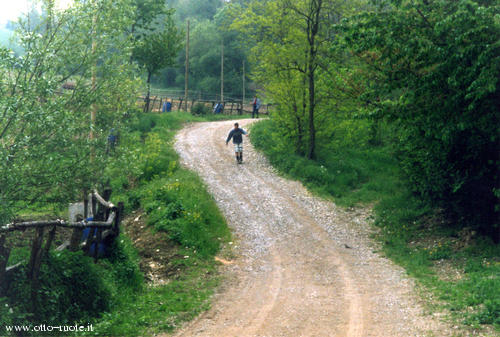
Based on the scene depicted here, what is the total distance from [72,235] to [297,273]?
5188 millimetres

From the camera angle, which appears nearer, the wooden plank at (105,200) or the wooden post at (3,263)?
the wooden post at (3,263)

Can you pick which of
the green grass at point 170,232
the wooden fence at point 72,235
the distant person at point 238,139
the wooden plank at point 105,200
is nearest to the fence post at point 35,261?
the wooden fence at point 72,235

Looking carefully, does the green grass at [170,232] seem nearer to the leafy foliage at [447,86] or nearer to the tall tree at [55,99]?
the tall tree at [55,99]

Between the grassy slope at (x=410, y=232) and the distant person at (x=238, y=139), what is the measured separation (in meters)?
1.53

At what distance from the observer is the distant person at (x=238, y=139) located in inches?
803

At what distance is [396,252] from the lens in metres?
12.5

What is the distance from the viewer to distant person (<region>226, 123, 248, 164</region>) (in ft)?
66.9

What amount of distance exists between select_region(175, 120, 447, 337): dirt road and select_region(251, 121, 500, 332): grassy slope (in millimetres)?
553

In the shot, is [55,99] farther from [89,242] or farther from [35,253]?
[35,253]

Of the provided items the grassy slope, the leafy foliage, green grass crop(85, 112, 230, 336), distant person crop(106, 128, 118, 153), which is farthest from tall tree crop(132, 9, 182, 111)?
the leafy foliage

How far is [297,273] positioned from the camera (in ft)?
36.4

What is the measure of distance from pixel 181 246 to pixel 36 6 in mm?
6540

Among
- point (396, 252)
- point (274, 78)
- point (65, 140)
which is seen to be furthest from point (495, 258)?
point (274, 78)

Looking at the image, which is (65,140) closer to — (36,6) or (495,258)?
(36,6)
